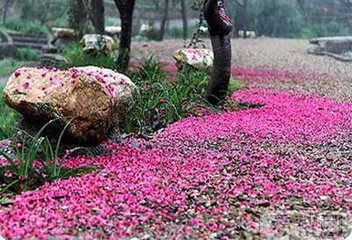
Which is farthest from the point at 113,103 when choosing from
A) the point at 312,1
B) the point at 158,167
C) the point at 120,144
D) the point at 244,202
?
the point at 312,1

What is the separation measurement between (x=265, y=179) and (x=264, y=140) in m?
1.02

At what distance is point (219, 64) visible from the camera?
5.47 metres

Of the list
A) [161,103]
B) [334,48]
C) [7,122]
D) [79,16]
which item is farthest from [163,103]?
[334,48]

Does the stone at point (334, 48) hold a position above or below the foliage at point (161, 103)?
above

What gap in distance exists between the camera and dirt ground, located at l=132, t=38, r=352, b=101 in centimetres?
750

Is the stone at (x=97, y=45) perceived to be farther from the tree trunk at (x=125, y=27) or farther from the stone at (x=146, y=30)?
the stone at (x=146, y=30)

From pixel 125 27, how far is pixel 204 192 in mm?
4893

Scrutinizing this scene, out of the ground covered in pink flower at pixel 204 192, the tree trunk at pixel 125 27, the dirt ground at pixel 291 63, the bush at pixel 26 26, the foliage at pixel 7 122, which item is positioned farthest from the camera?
the bush at pixel 26 26

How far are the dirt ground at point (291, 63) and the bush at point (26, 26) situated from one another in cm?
574

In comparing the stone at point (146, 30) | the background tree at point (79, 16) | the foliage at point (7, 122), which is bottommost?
the foliage at point (7, 122)

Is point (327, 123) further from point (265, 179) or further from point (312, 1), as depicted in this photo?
point (312, 1)

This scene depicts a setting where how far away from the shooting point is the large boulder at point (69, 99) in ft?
11.1

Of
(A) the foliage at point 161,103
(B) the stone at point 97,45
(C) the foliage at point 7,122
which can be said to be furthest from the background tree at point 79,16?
(A) the foliage at point 161,103

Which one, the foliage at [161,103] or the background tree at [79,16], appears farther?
the background tree at [79,16]
